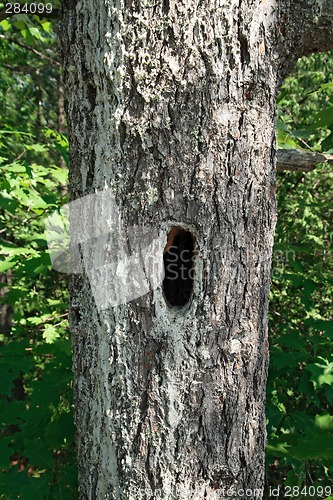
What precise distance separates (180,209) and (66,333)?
4466 millimetres

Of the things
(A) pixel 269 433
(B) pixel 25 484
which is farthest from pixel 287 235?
(B) pixel 25 484

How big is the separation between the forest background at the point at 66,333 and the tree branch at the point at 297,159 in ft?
0.87

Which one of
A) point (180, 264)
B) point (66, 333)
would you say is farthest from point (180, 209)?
point (66, 333)

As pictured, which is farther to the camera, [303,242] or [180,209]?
[303,242]

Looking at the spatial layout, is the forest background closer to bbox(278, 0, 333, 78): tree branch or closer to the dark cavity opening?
bbox(278, 0, 333, 78): tree branch

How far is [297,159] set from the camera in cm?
204

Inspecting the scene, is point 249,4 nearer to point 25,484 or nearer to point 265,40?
point 265,40

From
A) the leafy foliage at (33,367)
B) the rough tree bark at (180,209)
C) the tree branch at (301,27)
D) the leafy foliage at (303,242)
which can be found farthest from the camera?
the leafy foliage at (303,242)

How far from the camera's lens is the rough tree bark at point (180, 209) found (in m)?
1.27

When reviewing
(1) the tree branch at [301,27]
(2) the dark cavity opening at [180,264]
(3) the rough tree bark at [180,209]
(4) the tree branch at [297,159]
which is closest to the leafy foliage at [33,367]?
(3) the rough tree bark at [180,209]

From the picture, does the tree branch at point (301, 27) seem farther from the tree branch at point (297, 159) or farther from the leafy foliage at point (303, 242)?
the leafy foliage at point (303, 242)

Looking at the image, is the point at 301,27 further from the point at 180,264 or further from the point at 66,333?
the point at 66,333

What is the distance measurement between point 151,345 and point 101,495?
0.56m

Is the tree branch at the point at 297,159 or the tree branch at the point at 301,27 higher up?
the tree branch at the point at 301,27
